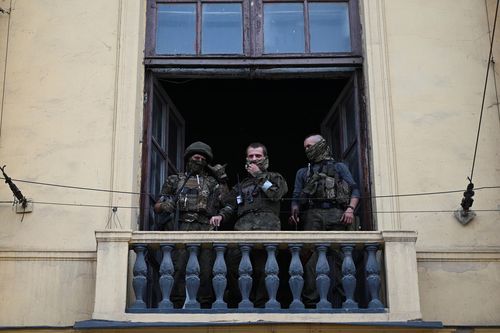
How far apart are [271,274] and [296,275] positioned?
22 cm

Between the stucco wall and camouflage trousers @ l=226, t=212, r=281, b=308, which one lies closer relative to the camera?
the stucco wall

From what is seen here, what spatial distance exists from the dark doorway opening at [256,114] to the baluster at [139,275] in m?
2.94

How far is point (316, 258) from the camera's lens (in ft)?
32.2

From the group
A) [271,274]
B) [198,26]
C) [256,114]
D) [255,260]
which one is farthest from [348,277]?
[256,114]

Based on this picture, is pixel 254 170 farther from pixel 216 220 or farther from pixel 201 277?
pixel 201 277

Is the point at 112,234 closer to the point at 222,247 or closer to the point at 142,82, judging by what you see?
the point at 222,247

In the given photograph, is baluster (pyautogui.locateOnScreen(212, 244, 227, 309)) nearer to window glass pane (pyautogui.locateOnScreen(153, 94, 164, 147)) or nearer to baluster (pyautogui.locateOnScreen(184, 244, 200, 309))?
baluster (pyautogui.locateOnScreen(184, 244, 200, 309))

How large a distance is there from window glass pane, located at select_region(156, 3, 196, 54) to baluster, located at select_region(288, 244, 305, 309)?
2.63m

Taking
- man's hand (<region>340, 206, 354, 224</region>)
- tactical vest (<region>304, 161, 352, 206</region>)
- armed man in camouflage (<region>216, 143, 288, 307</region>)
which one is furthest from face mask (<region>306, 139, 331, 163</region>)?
man's hand (<region>340, 206, 354, 224</region>)

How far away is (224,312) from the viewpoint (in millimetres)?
9102

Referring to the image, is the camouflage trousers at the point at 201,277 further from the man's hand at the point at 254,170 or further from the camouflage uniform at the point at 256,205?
the man's hand at the point at 254,170

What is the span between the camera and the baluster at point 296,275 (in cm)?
927

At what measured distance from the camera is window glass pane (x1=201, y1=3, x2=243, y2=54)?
11.0 m

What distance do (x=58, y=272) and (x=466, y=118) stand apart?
4.09 meters
